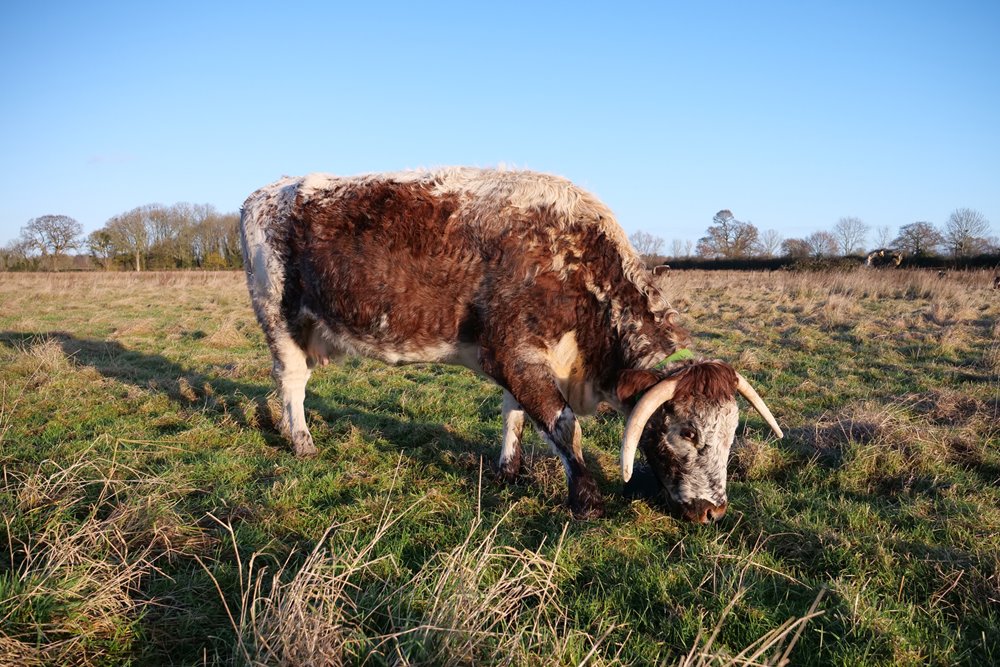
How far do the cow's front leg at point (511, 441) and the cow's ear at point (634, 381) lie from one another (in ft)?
3.89

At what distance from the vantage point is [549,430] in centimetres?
429

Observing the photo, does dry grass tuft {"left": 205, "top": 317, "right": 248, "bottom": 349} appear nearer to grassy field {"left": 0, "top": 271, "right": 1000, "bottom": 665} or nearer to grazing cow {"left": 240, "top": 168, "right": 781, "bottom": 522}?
grassy field {"left": 0, "top": 271, "right": 1000, "bottom": 665}

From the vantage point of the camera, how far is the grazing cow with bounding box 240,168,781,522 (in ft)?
12.7

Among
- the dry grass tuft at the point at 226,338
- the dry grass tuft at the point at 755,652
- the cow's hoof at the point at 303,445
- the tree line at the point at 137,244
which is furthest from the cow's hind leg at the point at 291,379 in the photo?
the tree line at the point at 137,244

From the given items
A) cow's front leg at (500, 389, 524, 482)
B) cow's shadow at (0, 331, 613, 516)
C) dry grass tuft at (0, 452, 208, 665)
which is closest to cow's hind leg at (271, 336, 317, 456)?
cow's shadow at (0, 331, 613, 516)

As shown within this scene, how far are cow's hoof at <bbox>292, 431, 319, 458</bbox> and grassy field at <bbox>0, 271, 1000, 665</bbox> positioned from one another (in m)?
0.17

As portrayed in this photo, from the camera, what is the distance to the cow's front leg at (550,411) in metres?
4.18

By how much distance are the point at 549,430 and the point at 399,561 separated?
153cm

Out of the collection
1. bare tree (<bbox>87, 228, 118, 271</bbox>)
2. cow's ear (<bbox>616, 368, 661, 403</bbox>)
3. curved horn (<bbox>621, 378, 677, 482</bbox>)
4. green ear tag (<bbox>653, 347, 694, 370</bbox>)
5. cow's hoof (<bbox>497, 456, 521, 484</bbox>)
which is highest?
bare tree (<bbox>87, 228, 118, 271</bbox>)

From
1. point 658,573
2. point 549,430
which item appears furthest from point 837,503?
point 549,430

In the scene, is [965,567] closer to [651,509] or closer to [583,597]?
[651,509]

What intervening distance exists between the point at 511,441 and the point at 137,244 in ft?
181

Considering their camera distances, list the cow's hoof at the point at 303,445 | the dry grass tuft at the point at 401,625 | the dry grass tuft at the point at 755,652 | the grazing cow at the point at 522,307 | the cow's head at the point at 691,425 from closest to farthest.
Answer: the dry grass tuft at the point at 755,652, the dry grass tuft at the point at 401,625, the cow's head at the point at 691,425, the grazing cow at the point at 522,307, the cow's hoof at the point at 303,445

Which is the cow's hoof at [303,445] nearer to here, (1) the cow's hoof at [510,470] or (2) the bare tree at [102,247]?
(1) the cow's hoof at [510,470]
